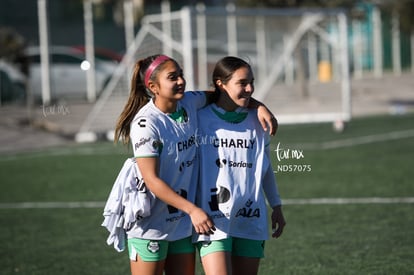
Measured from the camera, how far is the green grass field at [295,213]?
27.3ft

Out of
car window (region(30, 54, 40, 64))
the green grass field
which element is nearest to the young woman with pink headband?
the green grass field

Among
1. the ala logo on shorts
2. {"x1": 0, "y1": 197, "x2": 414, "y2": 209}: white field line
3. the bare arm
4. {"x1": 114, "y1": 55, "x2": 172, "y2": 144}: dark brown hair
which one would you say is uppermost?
{"x1": 114, "y1": 55, "x2": 172, "y2": 144}: dark brown hair

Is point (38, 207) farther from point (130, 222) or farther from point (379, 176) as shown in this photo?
point (130, 222)

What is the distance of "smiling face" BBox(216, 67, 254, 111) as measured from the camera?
17.6 ft

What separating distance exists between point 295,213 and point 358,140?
9.56 metres

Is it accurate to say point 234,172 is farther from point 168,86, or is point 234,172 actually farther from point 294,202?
point 294,202

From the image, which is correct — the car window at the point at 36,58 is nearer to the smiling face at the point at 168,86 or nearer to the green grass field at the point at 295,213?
the green grass field at the point at 295,213

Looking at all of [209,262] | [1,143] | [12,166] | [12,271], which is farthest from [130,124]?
[1,143]

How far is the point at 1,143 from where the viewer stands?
78.5ft

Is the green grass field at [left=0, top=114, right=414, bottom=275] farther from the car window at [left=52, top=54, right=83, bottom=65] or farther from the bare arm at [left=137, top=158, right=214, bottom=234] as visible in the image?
the car window at [left=52, top=54, right=83, bottom=65]

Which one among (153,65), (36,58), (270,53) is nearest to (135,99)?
(153,65)

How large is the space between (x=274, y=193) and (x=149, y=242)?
0.85 metres

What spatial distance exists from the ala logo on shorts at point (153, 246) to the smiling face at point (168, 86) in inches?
30.4

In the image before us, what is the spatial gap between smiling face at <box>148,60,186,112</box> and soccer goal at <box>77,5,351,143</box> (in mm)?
18583
